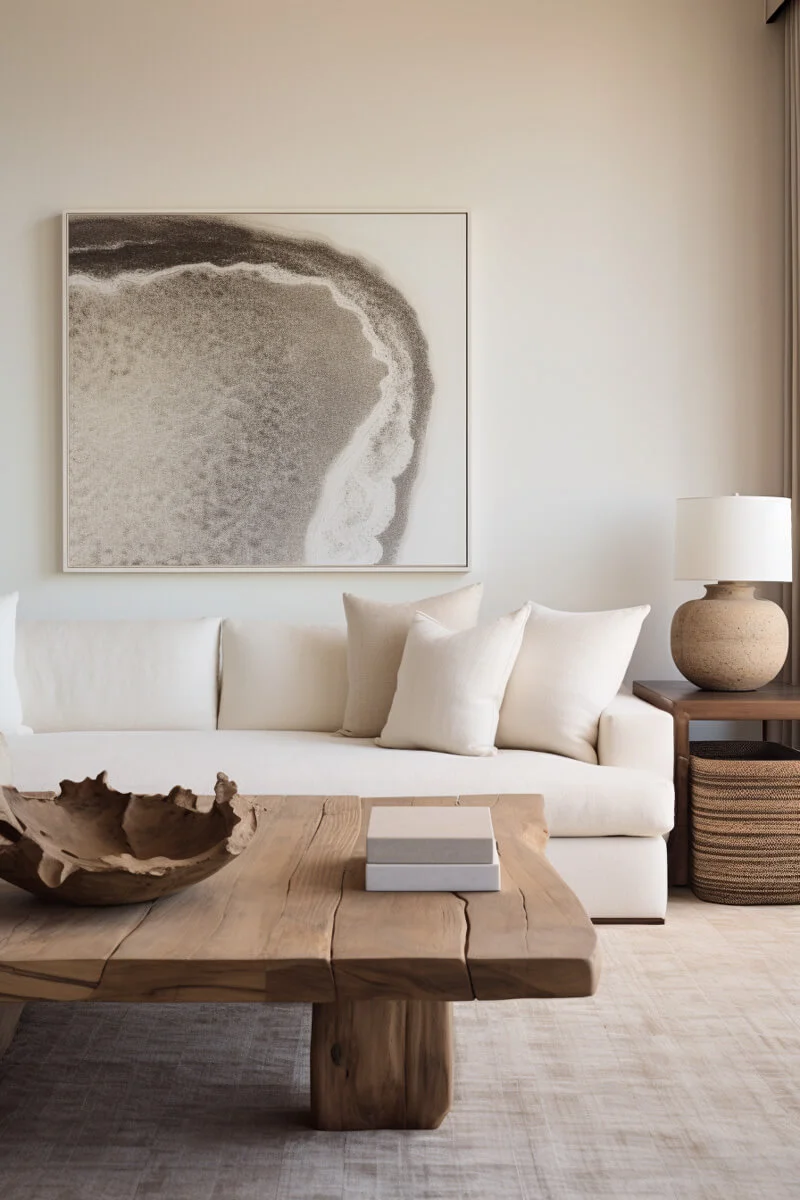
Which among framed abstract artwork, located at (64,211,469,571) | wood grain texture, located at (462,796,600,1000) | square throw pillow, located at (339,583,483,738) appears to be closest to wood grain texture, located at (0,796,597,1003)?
wood grain texture, located at (462,796,600,1000)

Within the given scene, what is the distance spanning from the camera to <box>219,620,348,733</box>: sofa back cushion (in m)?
3.78

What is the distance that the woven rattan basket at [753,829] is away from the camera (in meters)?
3.29

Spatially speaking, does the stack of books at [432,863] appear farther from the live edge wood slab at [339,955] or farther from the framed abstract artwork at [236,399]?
the framed abstract artwork at [236,399]

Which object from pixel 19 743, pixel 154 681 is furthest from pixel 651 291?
pixel 19 743

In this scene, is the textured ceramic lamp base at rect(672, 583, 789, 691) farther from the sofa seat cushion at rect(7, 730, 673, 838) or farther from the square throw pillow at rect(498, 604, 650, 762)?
the sofa seat cushion at rect(7, 730, 673, 838)

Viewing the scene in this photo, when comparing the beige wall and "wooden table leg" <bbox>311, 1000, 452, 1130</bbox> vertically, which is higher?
the beige wall

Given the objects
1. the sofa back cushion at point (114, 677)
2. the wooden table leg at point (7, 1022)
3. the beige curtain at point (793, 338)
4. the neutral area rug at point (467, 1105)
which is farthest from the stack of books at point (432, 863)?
the beige curtain at point (793, 338)

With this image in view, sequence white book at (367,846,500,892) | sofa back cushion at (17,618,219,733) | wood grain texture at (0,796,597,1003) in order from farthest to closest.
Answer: sofa back cushion at (17,618,219,733) < white book at (367,846,500,892) < wood grain texture at (0,796,597,1003)

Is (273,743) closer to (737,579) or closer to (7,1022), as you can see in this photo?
(7,1022)

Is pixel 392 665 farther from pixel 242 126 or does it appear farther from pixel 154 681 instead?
pixel 242 126

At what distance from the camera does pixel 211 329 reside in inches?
163

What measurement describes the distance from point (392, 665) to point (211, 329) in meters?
1.46

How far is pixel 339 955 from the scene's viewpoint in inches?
60.9

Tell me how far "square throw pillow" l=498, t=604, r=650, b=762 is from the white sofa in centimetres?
6
